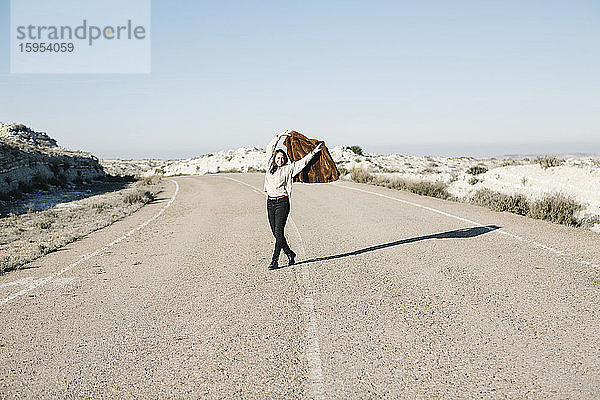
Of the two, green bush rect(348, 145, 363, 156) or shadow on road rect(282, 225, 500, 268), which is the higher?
green bush rect(348, 145, 363, 156)

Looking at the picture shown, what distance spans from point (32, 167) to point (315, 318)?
25.1m

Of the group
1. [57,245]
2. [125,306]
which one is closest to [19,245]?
[57,245]

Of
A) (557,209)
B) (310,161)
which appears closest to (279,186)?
(310,161)

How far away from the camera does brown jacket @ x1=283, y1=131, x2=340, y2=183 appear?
31.3ft

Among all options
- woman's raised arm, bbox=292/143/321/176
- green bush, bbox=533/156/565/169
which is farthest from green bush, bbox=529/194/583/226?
woman's raised arm, bbox=292/143/321/176

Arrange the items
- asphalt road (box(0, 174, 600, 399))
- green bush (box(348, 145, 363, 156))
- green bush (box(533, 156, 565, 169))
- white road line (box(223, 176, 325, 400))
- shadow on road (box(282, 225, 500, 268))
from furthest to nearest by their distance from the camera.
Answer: green bush (box(348, 145, 363, 156)) → green bush (box(533, 156, 565, 169)) → shadow on road (box(282, 225, 500, 268)) → asphalt road (box(0, 174, 600, 399)) → white road line (box(223, 176, 325, 400))

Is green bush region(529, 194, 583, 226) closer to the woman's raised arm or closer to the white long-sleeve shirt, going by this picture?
the woman's raised arm

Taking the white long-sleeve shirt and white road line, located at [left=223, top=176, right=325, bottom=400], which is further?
the white long-sleeve shirt

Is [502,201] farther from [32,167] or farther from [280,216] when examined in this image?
[32,167]

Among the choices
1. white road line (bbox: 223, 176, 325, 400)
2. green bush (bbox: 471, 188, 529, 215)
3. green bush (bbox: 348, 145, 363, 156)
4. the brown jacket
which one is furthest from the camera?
green bush (bbox: 348, 145, 363, 156)

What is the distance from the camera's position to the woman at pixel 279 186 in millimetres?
8891

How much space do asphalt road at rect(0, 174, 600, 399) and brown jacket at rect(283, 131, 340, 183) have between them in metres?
1.53

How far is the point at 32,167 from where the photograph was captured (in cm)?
2662

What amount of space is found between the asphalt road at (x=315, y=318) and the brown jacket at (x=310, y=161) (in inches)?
60.2
